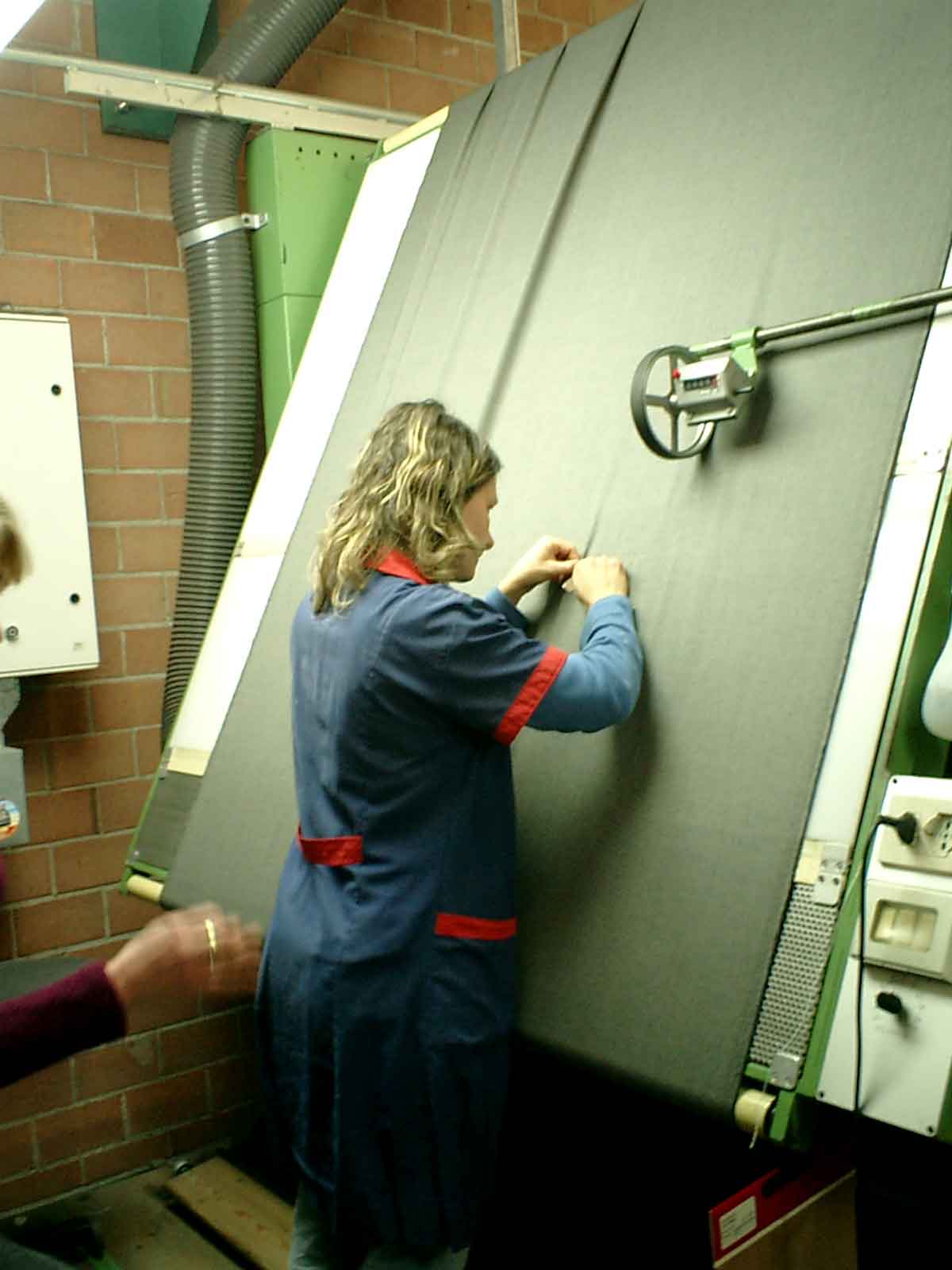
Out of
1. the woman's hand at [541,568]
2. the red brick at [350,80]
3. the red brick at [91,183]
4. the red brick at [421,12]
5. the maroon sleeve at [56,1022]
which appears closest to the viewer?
the maroon sleeve at [56,1022]

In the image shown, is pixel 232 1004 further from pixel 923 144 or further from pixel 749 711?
pixel 923 144

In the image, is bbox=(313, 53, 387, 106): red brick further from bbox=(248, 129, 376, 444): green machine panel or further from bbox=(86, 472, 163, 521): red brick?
bbox=(86, 472, 163, 521): red brick

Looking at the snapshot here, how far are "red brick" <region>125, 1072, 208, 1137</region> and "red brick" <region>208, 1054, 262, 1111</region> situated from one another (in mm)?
29

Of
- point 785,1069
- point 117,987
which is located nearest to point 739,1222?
point 785,1069

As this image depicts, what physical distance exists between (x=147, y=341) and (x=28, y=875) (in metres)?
1.22

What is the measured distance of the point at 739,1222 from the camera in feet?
4.39

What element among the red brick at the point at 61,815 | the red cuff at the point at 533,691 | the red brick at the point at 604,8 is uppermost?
the red brick at the point at 604,8

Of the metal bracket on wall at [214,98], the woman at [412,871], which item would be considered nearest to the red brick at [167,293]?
the metal bracket on wall at [214,98]

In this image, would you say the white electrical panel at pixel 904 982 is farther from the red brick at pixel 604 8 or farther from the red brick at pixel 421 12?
the red brick at pixel 604 8

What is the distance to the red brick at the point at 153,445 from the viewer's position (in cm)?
269

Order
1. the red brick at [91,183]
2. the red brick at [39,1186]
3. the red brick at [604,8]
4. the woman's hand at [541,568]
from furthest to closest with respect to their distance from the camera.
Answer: the red brick at [604,8], the red brick at [91,183], the red brick at [39,1186], the woman's hand at [541,568]

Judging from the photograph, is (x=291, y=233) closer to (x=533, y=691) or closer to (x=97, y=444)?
(x=97, y=444)

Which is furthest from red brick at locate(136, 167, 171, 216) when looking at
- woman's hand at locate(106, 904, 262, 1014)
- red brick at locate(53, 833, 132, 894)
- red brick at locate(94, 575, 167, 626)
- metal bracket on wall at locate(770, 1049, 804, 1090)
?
metal bracket on wall at locate(770, 1049, 804, 1090)

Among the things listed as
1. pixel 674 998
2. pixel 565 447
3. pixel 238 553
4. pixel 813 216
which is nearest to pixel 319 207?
pixel 238 553
